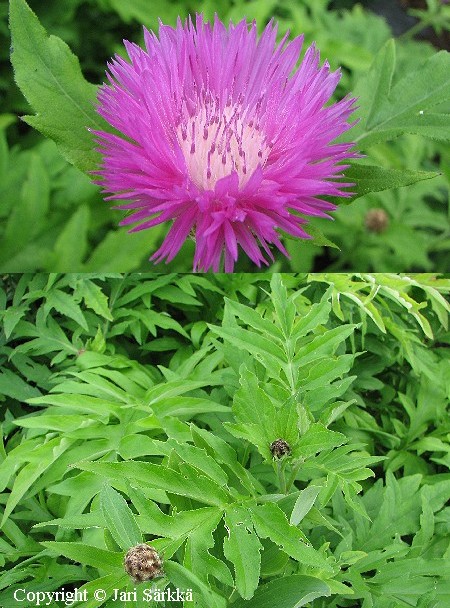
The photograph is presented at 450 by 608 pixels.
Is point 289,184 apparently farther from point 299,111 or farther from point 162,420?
point 162,420

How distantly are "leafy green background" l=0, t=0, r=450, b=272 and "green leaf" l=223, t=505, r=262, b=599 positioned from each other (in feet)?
0.53

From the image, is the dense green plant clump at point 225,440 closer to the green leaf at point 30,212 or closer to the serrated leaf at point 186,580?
the serrated leaf at point 186,580

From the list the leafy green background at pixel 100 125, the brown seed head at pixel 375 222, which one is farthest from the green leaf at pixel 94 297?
the brown seed head at pixel 375 222

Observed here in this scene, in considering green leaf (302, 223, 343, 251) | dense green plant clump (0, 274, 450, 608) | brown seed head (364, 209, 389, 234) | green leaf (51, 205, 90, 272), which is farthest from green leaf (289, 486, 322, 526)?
brown seed head (364, 209, 389, 234)

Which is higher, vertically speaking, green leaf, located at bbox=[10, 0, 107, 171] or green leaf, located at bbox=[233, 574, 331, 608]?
green leaf, located at bbox=[10, 0, 107, 171]

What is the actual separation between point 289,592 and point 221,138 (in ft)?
0.83

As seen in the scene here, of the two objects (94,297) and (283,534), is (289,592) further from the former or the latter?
(94,297)

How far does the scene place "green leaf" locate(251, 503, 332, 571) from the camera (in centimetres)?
41

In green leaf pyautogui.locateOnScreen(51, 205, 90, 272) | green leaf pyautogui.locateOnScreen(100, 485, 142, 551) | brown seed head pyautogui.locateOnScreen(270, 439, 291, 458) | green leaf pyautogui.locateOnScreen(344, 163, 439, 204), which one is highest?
green leaf pyautogui.locateOnScreen(344, 163, 439, 204)

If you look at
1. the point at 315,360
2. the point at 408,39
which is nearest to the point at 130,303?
the point at 315,360

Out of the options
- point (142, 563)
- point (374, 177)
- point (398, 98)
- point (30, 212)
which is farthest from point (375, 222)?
point (142, 563)

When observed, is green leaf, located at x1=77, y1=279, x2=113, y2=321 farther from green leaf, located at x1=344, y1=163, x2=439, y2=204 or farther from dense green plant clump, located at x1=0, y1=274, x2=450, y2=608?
green leaf, located at x1=344, y1=163, x2=439, y2=204

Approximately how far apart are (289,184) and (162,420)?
0.20 m

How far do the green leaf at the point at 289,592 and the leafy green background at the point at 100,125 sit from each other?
0.19 meters
